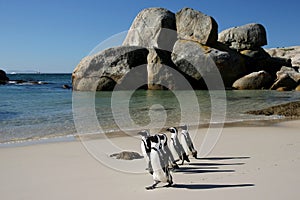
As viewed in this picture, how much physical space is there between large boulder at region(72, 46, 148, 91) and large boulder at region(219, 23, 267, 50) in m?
10.0

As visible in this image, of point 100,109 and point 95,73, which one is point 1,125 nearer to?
point 100,109

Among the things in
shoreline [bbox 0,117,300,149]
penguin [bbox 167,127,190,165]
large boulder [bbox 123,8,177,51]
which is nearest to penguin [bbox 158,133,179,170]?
penguin [bbox 167,127,190,165]

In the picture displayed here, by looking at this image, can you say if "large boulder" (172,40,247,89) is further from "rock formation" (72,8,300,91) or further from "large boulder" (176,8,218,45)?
"large boulder" (176,8,218,45)

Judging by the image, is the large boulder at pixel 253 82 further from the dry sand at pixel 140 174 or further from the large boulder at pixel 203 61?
the dry sand at pixel 140 174

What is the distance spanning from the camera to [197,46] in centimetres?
2906

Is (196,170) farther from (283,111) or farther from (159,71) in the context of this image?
(159,71)

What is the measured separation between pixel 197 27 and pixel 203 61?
3.89 meters

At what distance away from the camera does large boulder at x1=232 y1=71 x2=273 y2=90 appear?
29.4m

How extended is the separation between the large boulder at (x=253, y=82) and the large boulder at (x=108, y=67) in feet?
27.6

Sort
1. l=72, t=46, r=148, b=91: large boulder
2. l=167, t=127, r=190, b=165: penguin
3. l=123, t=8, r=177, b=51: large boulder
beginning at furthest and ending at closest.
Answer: l=123, t=8, r=177, b=51: large boulder
l=72, t=46, r=148, b=91: large boulder
l=167, t=127, r=190, b=165: penguin

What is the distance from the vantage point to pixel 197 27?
3044cm

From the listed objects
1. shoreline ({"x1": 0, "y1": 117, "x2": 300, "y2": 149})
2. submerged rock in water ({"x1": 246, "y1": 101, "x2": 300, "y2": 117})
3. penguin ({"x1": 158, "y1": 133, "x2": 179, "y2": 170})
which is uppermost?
penguin ({"x1": 158, "y1": 133, "x2": 179, "y2": 170})

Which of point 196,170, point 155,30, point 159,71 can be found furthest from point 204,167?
point 155,30

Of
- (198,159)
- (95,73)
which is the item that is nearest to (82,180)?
(198,159)
